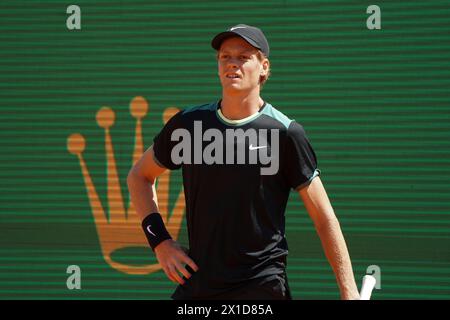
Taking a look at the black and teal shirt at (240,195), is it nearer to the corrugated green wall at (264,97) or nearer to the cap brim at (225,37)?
the cap brim at (225,37)

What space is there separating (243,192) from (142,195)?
0.63 metres

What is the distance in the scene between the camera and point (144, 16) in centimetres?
704

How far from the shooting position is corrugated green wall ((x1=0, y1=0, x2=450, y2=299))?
672 cm

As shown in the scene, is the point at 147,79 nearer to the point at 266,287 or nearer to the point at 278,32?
the point at 278,32

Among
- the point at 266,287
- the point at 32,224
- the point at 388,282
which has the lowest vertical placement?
the point at 388,282

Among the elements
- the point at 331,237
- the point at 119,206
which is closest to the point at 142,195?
the point at 331,237

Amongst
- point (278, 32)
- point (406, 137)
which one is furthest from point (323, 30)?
point (406, 137)

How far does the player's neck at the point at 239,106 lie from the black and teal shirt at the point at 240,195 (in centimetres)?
3

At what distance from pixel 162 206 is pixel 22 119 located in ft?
5.03

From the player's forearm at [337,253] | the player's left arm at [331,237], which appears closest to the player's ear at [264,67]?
the player's left arm at [331,237]

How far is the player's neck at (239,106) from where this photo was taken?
376 cm

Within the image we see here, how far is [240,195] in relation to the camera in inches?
144

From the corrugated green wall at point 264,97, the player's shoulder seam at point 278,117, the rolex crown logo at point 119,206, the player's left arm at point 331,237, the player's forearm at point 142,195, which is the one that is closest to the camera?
the player's left arm at point 331,237
